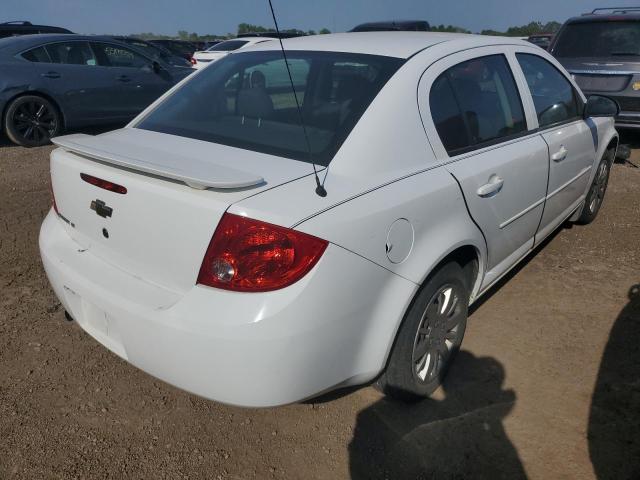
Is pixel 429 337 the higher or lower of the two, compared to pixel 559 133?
lower

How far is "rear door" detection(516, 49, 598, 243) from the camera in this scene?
3.36 m

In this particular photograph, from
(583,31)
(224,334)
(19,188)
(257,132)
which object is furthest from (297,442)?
(583,31)

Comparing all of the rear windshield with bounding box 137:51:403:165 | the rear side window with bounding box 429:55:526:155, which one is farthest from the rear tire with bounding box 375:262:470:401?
the rear windshield with bounding box 137:51:403:165

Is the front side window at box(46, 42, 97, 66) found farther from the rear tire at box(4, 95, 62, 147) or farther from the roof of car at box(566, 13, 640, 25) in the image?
the roof of car at box(566, 13, 640, 25)

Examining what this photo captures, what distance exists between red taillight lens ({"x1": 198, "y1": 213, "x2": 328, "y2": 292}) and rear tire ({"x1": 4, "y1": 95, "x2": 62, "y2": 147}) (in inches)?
262

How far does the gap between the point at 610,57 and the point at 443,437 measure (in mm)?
6544

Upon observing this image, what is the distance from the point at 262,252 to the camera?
6.03ft

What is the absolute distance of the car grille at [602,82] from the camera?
6.96 m

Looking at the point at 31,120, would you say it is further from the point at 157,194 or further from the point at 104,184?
the point at 157,194

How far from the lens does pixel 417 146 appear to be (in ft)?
7.64

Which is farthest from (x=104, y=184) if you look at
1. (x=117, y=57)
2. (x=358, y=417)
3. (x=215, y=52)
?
(x=215, y=52)

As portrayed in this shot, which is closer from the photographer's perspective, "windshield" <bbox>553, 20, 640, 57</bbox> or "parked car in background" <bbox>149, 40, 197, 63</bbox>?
"windshield" <bbox>553, 20, 640, 57</bbox>

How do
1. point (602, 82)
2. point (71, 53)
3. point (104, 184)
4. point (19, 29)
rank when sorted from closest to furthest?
1. point (104, 184)
2. point (602, 82)
3. point (71, 53)
4. point (19, 29)

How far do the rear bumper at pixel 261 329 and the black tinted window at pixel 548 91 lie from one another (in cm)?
185
